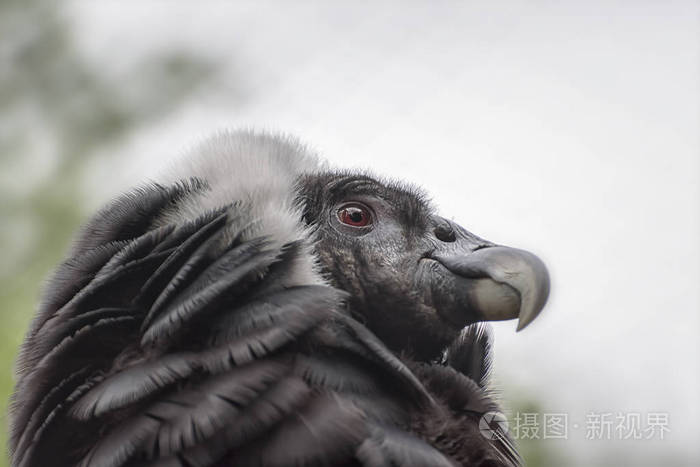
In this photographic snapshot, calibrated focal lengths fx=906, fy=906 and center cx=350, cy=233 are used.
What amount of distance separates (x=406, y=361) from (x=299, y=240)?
0.50 m

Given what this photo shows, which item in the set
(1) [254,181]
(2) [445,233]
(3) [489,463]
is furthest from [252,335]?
(2) [445,233]

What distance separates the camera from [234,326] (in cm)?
242

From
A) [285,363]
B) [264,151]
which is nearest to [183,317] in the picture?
[285,363]

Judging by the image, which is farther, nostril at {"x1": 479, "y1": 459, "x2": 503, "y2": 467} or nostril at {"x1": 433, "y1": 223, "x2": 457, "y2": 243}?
nostril at {"x1": 433, "y1": 223, "x2": 457, "y2": 243}

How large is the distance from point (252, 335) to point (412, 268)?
0.78 metres

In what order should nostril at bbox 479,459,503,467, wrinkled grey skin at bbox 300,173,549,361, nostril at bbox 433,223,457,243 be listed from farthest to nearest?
nostril at bbox 433,223,457,243 < wrinkled grey skin at bbox 300,173,549,361 < nostril at bbox 479,459,503,467

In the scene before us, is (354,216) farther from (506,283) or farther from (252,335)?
(252,335)

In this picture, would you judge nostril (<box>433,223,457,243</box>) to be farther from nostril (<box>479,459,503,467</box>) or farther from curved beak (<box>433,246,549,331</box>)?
nostril (<box>479,459,503,467</box>)

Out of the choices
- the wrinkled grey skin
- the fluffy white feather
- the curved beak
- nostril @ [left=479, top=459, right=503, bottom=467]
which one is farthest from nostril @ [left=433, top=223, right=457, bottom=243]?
nostril @ [left=479, top=459, right=503, bottom=467]

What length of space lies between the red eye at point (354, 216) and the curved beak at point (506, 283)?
391 mm

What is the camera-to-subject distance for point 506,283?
107 inches

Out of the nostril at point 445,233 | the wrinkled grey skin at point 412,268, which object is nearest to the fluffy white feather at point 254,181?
the wrinkled grey skin at point 412,268

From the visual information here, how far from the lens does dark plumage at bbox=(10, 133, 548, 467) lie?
2303 millimetres

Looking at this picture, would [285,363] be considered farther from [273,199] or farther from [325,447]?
[273,199]
